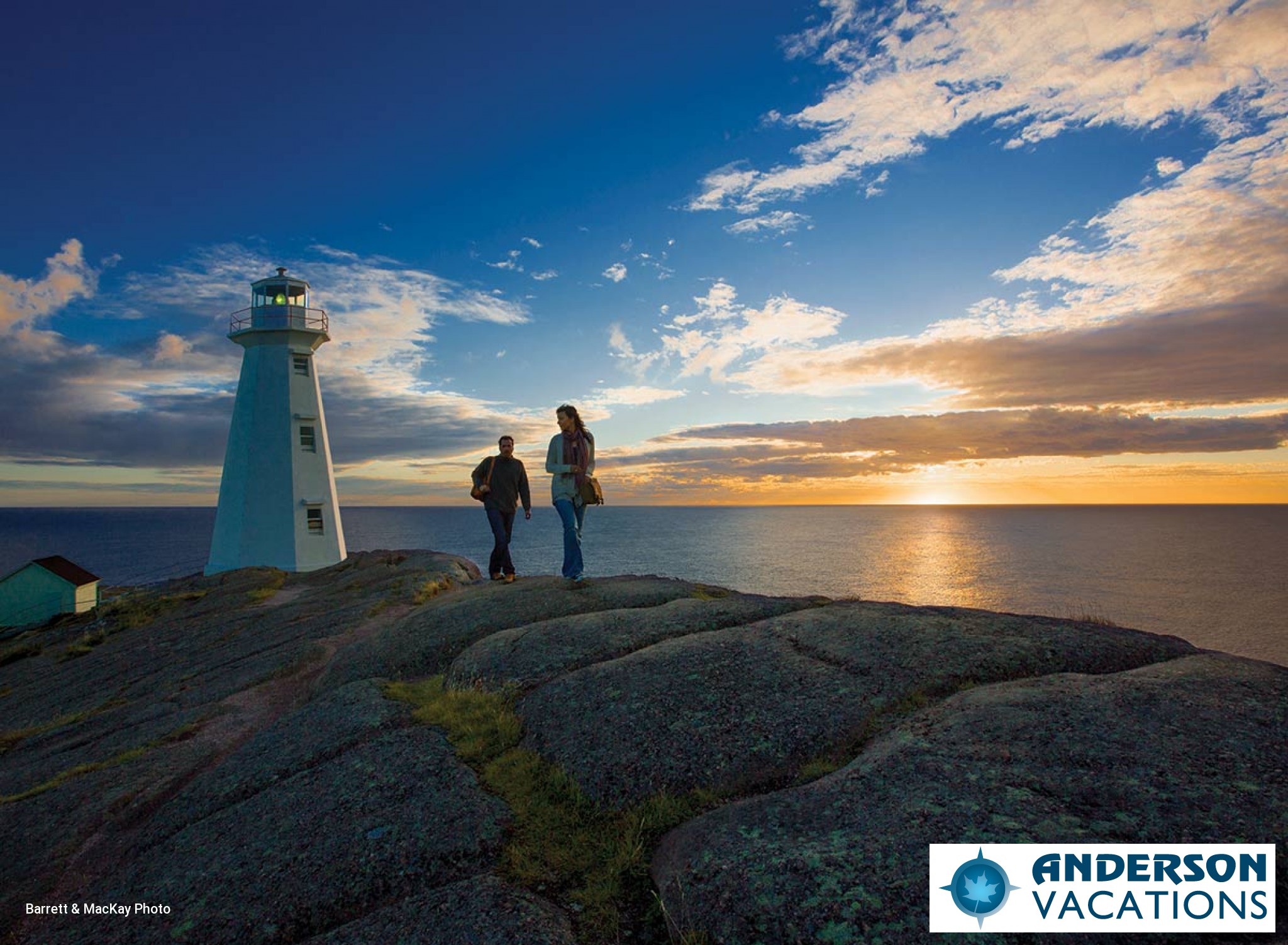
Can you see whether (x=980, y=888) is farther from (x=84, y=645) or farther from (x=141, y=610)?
(x=141, y=610)

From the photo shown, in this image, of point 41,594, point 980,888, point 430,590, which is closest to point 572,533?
point 430,590

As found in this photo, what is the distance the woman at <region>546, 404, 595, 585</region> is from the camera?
13984 millimetres

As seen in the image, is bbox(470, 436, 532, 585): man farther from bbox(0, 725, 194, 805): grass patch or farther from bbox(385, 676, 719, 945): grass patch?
bbox(385, 676, 719, 945): grass patch

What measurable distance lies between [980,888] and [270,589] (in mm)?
30736

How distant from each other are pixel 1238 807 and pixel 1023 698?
7.16 feet

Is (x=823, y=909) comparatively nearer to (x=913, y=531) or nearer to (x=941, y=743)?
(x=941, y=743)

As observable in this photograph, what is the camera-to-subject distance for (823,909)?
451cm

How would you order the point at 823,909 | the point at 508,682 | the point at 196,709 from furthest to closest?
the point at 196,709, the point at 508,682, the point at 823,909

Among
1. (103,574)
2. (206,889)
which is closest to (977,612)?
(206,889)

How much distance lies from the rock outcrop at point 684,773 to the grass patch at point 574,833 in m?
0.14

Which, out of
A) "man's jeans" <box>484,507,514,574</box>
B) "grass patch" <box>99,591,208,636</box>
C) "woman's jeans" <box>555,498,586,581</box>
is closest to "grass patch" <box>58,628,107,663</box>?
"grass patch" <box>99,591,208,636</box>

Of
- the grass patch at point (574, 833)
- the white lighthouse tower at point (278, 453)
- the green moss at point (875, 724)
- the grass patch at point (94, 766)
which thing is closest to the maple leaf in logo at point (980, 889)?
the green moss at point (875, 724)

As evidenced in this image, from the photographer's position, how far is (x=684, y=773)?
22.5 feet

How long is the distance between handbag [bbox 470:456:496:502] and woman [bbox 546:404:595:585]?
231cm
